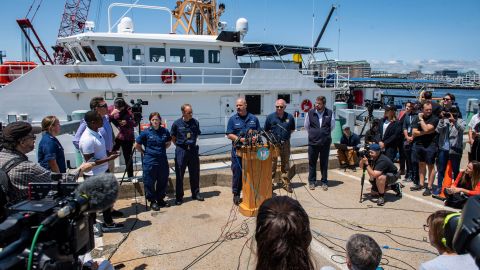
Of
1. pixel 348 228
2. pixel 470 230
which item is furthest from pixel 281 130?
pixel 470 230

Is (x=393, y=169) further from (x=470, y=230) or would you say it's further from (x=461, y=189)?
(x=470, y=230)

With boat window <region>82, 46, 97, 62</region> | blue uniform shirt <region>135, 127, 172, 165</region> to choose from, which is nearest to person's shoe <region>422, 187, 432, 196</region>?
blue uniform shirt <region>135, 127, 172, 165</region>

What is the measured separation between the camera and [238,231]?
4.64 m

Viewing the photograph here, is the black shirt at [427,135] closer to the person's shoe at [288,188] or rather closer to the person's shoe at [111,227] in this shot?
the person's shoe at [288,188]

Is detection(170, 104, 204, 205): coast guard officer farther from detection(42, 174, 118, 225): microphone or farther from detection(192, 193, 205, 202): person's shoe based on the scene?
detection(42, 174, 118, 225): microphone

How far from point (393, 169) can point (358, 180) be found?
4.90ft

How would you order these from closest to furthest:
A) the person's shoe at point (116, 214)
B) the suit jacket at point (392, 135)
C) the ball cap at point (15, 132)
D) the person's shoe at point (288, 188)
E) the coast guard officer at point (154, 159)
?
the ball cap at point (15, 132)
the person's shoe at point (116, 214)
the coast guard officer at point (154, 159)
the person's shoe at point (288, 188)
the suit jacket at point (392, 135)

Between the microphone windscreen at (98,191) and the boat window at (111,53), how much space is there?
33.0 feet

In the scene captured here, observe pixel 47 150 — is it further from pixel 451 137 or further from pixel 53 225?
pixel 451 137

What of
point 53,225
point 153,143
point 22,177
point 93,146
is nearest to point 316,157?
point 153,143

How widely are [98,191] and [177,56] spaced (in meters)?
10.4

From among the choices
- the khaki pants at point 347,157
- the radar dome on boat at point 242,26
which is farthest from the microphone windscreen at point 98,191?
the radar dome on boat at point 242,26

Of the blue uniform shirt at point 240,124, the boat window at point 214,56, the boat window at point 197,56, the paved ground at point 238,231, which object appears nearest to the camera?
the paved ground at point 238,231

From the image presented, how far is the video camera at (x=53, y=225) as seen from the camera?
1441 millimetres
